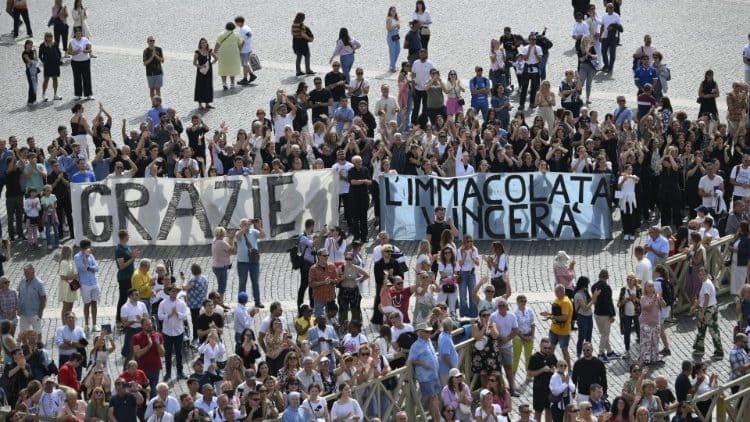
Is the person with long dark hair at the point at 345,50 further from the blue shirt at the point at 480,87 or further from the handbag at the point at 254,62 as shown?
the blue shirt at the point at 480,87

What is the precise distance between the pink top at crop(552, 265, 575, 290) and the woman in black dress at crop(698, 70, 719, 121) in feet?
32.2

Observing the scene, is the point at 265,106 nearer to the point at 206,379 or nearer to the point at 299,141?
the point at 299,141

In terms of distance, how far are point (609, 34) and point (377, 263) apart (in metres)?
13.7

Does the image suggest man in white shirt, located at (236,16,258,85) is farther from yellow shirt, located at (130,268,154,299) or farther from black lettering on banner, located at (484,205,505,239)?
yellow shirt, located at (130,268,154,299)

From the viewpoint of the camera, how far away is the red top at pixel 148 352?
28.6m

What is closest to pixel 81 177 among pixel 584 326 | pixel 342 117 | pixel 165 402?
pixel 342 117

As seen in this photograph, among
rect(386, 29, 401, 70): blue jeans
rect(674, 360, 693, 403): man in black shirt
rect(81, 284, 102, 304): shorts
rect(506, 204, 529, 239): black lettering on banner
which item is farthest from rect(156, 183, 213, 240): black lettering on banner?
rect(674, 360, 693, 403): man in black shirt

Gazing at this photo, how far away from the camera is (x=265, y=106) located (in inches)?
1631

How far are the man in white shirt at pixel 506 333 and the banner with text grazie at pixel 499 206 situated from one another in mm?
6122

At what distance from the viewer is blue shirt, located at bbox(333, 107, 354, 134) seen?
38.5 metres

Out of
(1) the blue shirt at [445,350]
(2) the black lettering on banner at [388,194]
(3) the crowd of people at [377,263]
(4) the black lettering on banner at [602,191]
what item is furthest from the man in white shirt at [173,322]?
(4) the black lettering on banner at [602,191]

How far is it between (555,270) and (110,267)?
7911 millimetres

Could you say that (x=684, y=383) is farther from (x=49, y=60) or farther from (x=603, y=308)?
(x=49, y=60)

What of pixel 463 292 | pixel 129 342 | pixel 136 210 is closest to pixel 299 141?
pixel 136 210
